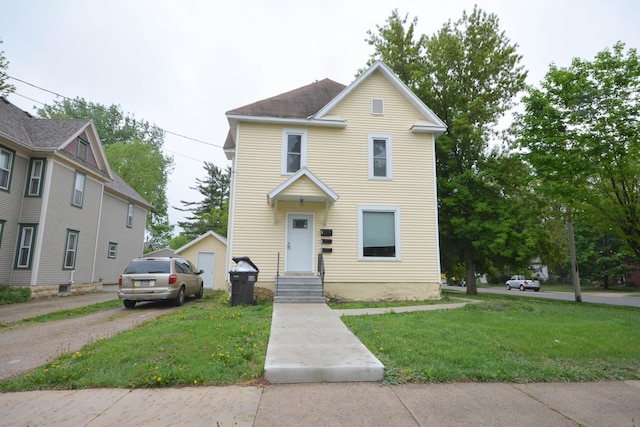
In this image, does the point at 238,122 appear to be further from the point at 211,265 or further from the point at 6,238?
the point at 211,265

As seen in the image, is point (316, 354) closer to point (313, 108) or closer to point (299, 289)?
point (299, 289)

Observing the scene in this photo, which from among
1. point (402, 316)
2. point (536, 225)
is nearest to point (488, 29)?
point (536, 225)

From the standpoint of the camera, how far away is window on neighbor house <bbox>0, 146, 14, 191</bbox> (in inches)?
539

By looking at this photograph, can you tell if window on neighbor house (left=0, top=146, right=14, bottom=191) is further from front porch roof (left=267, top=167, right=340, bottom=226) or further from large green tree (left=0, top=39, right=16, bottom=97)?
front porch roof (left=267, top=167, right=340, bottom=226)

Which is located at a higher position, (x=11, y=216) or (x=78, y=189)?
(x=78, y=189)

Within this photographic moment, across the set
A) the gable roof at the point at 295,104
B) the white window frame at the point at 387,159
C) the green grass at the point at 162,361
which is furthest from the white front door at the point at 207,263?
the green grass at the point at 162,361

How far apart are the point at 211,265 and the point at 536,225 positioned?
61.0ft

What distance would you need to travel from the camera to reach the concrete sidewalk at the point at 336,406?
3256 millimetres

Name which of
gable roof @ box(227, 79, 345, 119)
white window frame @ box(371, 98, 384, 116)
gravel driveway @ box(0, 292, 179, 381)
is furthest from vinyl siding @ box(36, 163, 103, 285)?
white window frame @ box(371, 98, 384, 116)

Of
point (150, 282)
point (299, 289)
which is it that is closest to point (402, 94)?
point (299, 289)

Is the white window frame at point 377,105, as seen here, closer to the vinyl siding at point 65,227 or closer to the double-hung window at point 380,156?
the double-hung window at point 380,156

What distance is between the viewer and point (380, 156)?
44.3 feet

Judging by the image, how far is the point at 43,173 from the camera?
1498cm

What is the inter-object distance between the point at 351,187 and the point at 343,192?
384 mm
